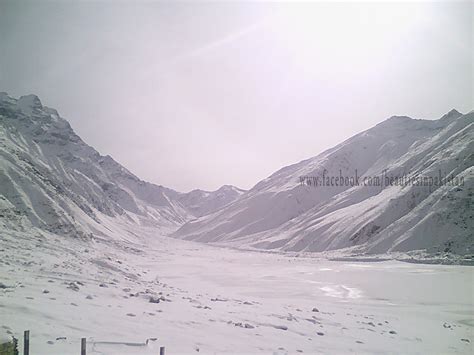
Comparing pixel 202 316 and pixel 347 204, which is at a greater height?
pixel 347 204

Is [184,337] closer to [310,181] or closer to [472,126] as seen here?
[472,126]

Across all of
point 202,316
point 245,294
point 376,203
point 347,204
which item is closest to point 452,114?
point 347,204

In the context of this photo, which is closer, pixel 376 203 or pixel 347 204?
pixel 376 203

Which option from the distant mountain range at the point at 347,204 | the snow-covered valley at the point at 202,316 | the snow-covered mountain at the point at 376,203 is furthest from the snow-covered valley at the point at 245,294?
the snow-covered mountain at the point at 376,203

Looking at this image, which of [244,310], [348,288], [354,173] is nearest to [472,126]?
[354,173]

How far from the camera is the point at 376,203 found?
97250 mm

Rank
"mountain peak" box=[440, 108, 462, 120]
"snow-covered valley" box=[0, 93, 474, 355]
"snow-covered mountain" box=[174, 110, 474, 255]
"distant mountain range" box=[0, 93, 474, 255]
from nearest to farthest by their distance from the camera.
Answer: "snow-covered valley" box=[0, 93, 474, 355], "distant mountain range" box=[0, 93, 474, 255], "snow-covered mountain" box=[174, 110, 474, 255], "mountain peak" box=[440, 108, 462, 120]

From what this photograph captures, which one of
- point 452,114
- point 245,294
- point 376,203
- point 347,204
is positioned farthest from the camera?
point 452,114

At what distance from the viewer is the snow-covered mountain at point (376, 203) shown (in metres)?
67.5

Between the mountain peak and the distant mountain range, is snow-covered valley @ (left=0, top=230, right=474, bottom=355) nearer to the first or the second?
the distant mountain range

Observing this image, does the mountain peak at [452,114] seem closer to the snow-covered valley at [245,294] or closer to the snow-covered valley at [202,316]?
the snow-covered valley at [245,294]

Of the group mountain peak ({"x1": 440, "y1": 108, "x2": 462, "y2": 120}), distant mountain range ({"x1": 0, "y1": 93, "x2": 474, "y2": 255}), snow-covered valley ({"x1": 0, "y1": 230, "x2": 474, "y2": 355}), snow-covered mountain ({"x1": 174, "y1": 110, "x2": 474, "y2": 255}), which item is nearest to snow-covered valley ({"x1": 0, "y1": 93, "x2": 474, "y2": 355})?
snow-covered valley ({"x1": 0, "y1": 230, "x2": 474, "y2": 355})

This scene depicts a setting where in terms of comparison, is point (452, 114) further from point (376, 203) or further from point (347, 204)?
point (376, 203)

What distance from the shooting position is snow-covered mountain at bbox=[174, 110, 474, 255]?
6750 centimetres
